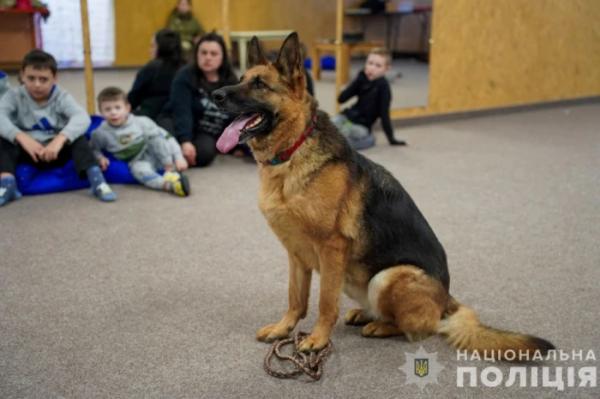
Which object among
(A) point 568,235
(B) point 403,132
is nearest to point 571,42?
(B) point 403,132

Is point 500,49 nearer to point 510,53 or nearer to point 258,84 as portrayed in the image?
point 510,53

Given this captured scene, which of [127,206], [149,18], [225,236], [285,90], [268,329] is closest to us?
[285,90]

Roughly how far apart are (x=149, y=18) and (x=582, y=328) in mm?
9279

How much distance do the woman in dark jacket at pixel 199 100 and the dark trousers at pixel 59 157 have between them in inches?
33.3

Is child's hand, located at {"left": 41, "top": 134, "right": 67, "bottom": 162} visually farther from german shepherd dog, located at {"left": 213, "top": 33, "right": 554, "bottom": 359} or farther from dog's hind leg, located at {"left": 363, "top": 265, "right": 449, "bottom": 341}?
dog's hind leg, located at {"left": 363, "top": 265, "right": 449, "bottom": 341}

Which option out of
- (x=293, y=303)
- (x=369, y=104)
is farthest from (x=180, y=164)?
(x=293, y=303)

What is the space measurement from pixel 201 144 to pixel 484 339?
3218mm

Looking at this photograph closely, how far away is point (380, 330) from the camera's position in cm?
208

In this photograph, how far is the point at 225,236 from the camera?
3109 mm

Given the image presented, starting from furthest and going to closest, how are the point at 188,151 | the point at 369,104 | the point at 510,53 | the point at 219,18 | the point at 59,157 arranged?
the point at 219,18, the point at 510,53, the point at 369,104, the point at 188,151, the point at 59,157

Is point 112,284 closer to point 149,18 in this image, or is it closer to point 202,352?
point 202,352

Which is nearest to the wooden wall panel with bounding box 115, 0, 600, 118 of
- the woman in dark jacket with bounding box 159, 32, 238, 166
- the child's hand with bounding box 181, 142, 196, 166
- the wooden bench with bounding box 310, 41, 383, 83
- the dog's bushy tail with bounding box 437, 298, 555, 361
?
the wooden bench with bounding box 310, 41, 383, 83

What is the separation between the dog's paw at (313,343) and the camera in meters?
1.95

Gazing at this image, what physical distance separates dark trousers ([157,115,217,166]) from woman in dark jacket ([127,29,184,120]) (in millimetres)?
247
